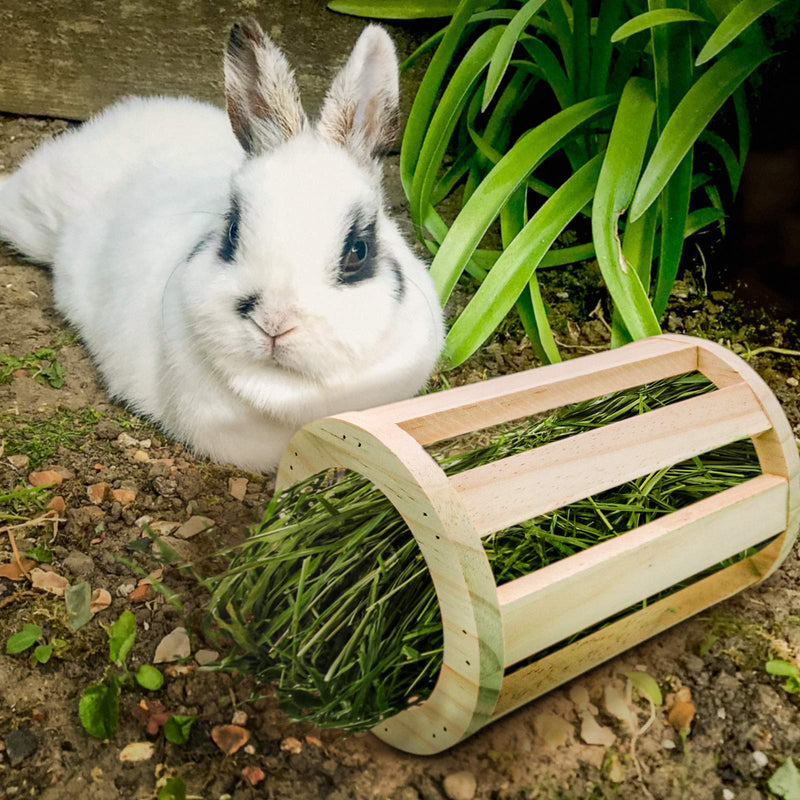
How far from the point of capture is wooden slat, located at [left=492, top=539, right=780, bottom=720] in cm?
101

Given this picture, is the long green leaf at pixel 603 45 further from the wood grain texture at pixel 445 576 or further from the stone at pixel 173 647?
the stone at pixel 173 647

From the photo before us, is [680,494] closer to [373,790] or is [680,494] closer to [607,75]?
[373,790]

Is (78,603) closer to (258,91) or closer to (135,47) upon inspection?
(258,91)

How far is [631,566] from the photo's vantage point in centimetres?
99

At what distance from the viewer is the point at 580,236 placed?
6.91ft

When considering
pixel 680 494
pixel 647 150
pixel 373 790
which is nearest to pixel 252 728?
pixel 373 790

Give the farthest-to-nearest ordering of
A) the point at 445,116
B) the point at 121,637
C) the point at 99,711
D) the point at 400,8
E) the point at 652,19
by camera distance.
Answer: the point at 400,8 → the point at 445,116 → the point at 652,19 → the point at 121,637 → the point at 99,711

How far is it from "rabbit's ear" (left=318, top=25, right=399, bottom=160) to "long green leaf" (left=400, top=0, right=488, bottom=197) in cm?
54

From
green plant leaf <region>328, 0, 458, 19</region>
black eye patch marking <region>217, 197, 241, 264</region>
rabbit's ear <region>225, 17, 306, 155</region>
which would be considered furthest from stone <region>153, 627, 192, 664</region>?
green plant leaf <region>328, 0, 458, 19</region>

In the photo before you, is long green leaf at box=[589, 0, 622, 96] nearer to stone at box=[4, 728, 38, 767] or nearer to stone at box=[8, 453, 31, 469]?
stone at box=[8, 453, 31, 469]

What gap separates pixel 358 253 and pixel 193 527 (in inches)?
20.4

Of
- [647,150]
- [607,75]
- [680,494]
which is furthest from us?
[607,75]

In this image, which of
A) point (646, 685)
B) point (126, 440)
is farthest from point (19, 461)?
point (646, 685)

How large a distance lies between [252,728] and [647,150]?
1.41m
